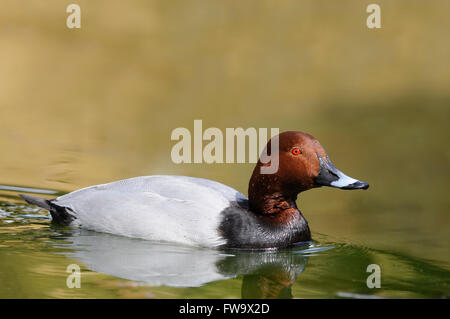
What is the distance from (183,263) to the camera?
6836mm

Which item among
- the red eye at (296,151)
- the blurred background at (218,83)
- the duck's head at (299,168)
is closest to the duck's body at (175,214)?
the duck's head at (299,168)

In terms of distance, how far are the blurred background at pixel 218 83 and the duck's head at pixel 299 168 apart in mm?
2967

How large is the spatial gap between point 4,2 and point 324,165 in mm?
11410

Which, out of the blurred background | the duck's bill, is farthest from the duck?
the blurred background

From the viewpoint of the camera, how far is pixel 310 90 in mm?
14562

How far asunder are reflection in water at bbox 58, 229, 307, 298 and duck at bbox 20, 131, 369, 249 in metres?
0.12

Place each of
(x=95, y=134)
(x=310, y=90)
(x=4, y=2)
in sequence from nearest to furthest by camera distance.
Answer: (x=95, y=134) → (x=310, y=90) → (x=4, y=2)

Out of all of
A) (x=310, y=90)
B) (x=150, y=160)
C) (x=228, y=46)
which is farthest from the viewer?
(x=228, y=46)

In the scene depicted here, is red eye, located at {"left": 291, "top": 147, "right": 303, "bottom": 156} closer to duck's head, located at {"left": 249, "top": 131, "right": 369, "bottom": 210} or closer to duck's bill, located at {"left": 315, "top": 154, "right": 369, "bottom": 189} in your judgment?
duck's head, located at {"left": 249, "top": 131, "right": 369, "bottom": 210}

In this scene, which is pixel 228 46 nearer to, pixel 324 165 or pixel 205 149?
pixel 205 149

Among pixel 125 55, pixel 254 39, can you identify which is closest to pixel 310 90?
pixel 254 39

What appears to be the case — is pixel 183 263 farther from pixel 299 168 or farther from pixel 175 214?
pixel 299 168

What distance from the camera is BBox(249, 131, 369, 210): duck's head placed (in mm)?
7246

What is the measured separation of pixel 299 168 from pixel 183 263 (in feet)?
4.54
